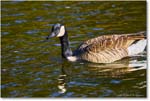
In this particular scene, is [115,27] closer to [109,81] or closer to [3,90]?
[109,81]

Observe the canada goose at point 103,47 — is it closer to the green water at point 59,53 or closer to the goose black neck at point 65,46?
the goose black neck at point 65,46

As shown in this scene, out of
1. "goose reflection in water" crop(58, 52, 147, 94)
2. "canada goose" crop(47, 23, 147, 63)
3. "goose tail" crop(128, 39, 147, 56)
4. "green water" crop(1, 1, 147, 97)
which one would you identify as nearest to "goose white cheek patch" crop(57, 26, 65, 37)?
"canada goose" crop(47, 23, 147, 63)

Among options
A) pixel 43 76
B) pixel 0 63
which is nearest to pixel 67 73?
pixel 43 76

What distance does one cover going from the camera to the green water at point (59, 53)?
38.1 feet

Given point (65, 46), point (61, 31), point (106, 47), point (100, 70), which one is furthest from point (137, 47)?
point (61, 31)

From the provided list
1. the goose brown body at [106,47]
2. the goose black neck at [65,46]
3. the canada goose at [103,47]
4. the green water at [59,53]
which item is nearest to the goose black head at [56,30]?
the canada goose at [103,47]

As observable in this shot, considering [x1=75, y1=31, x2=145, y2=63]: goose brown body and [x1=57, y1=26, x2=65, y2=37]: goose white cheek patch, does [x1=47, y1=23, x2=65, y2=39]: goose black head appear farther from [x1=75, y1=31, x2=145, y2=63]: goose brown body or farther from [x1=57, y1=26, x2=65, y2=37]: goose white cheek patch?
[x1=75, y1=31, x2=145, y2=63]: goose brown body

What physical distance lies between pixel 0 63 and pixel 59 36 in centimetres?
145

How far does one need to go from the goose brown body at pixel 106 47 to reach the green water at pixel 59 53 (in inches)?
9.6

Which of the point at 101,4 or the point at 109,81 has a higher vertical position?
the point at 101,4

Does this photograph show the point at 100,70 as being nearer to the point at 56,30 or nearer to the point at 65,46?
the point at 65,46

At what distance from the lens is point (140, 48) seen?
13.7m

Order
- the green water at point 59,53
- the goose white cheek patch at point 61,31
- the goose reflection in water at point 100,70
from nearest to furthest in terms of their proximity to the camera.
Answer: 1. the green water at point 59,53
2. the goose reflection in water at point 100,70
3. the goose white cheek patch at point 61,31

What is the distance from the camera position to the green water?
11.6 metres
